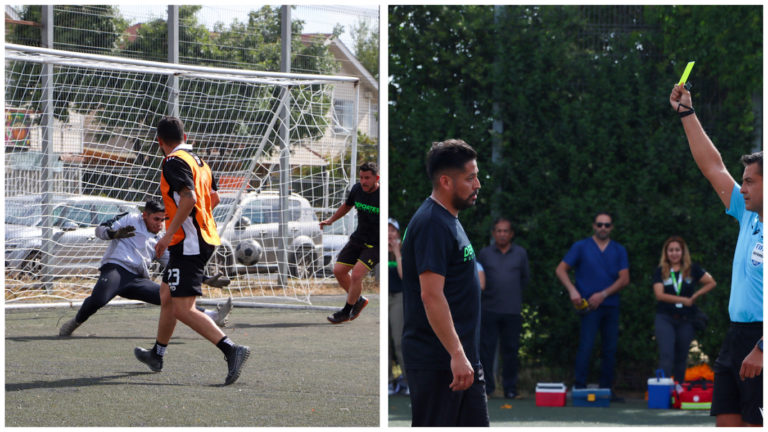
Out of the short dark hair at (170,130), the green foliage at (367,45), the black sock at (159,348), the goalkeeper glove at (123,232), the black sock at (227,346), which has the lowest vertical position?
the black sock at (159,348)

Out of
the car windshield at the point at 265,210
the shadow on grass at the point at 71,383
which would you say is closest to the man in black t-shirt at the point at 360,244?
the car windshield at the point at 265,210

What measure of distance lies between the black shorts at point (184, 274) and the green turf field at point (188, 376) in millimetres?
485

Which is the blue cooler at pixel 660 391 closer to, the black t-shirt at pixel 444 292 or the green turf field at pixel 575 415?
the green turf field at pixel 575 415

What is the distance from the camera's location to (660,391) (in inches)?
261

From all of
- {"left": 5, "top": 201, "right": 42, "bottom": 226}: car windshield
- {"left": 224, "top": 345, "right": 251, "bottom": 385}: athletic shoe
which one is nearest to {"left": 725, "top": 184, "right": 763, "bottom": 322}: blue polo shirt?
{"left": 224, "top": 345, "right": 251, "bottom": 385}: athletic shoe

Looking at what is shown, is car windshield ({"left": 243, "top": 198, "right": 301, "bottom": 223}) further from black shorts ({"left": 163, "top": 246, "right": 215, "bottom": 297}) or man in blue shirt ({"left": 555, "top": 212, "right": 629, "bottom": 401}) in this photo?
black shorts ({"left": 163, "top": 246, "right": 215, "bottom": 297})

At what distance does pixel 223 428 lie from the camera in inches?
142

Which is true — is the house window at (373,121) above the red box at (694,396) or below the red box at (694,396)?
above

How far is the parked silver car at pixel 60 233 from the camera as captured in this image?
571 centimetres

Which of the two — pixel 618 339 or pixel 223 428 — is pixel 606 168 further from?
pixel 223 428

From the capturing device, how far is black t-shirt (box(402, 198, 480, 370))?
9.84ft

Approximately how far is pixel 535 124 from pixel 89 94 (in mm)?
3648

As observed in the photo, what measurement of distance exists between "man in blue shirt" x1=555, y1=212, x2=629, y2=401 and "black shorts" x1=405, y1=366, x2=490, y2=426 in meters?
4.15

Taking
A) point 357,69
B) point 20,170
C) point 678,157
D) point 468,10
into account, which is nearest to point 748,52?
point 678,157
